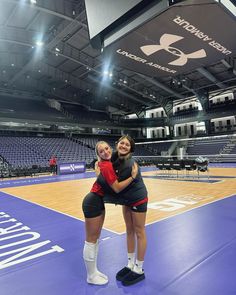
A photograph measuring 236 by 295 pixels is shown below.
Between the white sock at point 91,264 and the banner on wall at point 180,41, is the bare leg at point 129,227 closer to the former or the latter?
the white sock at point 91,264

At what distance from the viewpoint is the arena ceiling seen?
12.6 meters

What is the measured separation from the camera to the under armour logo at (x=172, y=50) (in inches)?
99.5

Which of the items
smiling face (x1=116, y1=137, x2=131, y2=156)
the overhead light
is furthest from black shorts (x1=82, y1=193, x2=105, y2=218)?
the overhead light

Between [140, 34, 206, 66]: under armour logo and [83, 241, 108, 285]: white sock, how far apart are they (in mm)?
2238

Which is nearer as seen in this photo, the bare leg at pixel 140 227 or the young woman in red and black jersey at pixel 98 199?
the young woman in red and black jersey at pixel 98 199

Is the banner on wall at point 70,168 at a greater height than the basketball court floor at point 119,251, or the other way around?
the banner on wall at point 70,168

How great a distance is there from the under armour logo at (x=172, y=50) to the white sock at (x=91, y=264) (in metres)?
2.24

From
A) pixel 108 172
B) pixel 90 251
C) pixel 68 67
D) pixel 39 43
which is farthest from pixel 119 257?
pixel 68 67

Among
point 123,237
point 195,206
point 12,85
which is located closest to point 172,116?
point 12,85

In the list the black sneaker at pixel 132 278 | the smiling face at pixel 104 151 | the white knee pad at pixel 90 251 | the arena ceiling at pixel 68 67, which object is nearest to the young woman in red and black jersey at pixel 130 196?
the black sneaker at pixel 132 278

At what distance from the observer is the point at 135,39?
8.20 feet

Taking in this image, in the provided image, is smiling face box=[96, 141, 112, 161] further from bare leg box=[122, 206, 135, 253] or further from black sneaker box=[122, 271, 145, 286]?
black sneaker box=[122, 271, 145, 286]

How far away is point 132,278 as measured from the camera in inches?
94.7

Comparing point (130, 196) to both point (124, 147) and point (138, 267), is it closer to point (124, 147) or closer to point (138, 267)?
point (124, 147)
